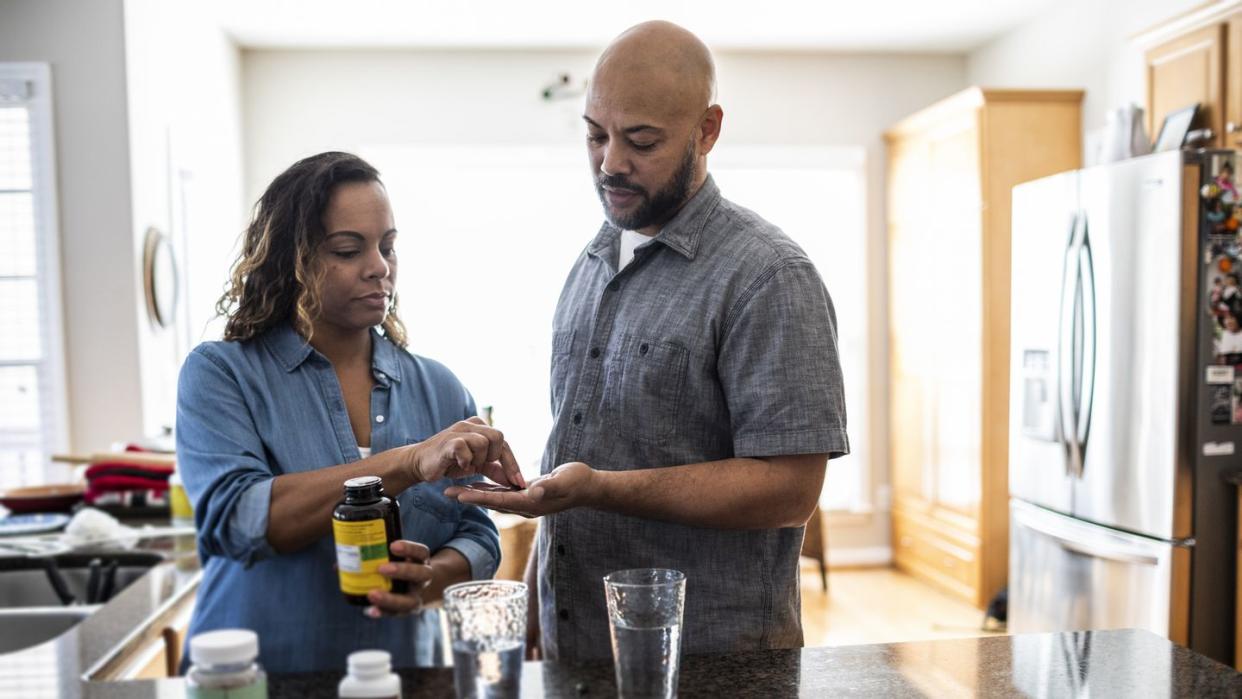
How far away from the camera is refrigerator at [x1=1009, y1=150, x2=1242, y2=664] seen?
120 inches

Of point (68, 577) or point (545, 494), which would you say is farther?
point (68, 577)

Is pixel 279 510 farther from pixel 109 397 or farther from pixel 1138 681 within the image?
pixel 109 397

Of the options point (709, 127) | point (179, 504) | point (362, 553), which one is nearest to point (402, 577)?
point (362, 553)

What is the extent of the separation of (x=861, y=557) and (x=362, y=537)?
16.3 ft

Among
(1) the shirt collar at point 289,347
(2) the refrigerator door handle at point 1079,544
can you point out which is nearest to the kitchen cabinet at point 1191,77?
(2) the refrigerator door handle at point 1079,544

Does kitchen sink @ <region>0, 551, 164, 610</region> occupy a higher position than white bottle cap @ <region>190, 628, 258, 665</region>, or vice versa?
white bottle cap @ <region>190, 628, 258, 665</region>

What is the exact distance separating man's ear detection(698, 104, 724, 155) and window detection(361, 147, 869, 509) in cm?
393

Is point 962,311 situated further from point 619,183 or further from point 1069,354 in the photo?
point 619,183

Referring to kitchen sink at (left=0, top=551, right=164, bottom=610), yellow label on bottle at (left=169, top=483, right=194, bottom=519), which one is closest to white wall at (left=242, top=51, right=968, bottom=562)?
yellow label on bottle at (left=169, top=483, right=194, bottom=519)

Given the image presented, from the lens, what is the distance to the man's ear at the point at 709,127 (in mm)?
1508

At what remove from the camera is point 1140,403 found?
3168mm

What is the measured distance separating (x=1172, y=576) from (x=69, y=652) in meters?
2.93

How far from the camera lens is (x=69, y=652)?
1.49 metres

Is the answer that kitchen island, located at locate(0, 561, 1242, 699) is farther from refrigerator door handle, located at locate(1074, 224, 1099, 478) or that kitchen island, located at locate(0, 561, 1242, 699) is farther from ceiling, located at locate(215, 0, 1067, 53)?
ceiling, located at locate(215, 0, 1067, 53)
